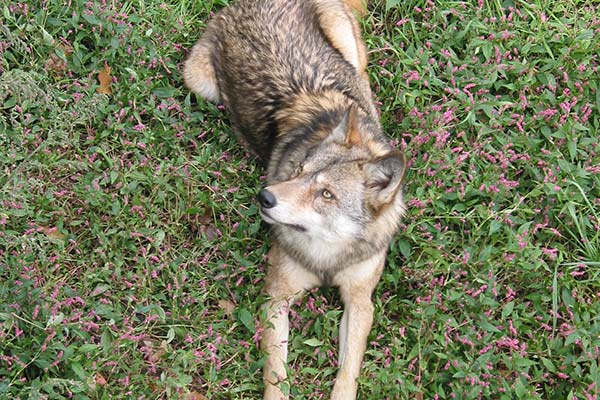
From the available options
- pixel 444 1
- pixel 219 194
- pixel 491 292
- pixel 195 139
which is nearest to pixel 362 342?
pixel 491 292

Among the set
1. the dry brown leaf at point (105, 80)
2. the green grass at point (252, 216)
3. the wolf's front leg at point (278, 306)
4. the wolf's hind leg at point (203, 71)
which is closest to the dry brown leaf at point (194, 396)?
the green grass at point (252, 216)

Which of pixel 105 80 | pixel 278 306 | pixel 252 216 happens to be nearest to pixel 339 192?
pixel 278 306

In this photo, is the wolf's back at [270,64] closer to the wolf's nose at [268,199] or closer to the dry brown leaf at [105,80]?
the dry brown leaf at [105,80]

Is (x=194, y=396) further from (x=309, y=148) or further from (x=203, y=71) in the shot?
(x=203, y=71)

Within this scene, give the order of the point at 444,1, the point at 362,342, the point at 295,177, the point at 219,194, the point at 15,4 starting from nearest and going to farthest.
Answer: the point at 295,177
the point at 362,342
the point at 219,194
the point at 15,4
the point at 444,1

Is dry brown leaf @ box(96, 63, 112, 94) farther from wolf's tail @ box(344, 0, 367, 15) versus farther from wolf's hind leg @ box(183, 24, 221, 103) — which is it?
wolf's tail @ box(344, 0, 367, 15)

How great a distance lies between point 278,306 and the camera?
527cm

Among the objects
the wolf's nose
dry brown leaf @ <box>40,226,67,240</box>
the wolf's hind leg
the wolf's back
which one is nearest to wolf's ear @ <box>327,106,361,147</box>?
the wolf's nose

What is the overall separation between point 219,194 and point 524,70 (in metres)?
2.72

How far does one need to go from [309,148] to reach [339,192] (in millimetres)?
561

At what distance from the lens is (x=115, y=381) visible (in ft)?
15.9

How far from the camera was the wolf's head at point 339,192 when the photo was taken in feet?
15.4

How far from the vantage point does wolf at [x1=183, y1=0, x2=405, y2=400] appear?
479 cm

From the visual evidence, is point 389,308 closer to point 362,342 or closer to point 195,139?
point 362,342
